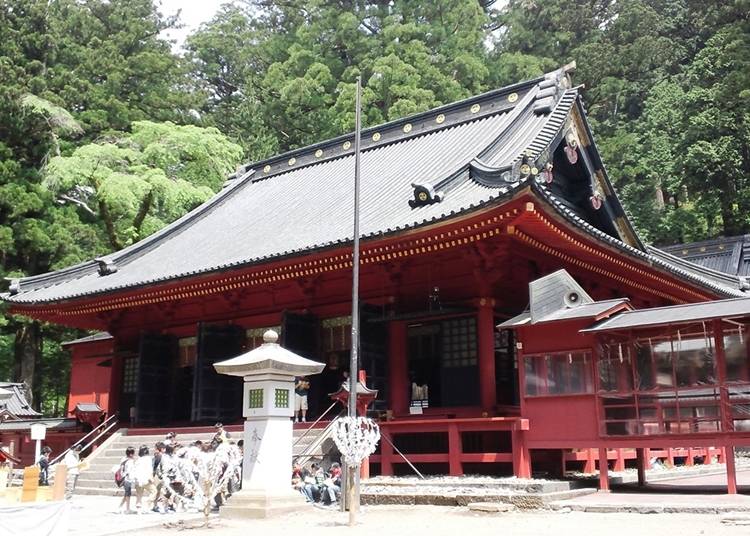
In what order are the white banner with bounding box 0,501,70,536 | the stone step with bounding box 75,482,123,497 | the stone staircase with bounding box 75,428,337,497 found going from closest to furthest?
the white banner with bounding box 0,501,70,536
the stone staircase with bounding box 75,428,337,497
the stone step with bounding box 75,482,123,497

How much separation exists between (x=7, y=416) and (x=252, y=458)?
19.0 m

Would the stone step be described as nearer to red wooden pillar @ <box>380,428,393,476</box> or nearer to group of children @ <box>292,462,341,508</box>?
group of children @ <box>292,462,341,508</box>

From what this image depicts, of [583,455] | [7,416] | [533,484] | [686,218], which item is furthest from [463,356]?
[686,218]

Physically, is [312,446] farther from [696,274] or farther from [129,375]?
[696,274]

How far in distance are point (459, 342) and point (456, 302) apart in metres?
0.87

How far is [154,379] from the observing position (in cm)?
2055

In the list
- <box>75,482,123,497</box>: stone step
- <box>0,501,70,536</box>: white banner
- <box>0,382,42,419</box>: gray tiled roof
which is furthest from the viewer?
<box>0,382,42,419</box>: gray tiled roof

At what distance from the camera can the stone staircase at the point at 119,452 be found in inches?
553

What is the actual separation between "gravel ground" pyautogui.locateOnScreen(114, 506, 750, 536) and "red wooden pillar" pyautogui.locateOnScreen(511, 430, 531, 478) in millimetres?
1811

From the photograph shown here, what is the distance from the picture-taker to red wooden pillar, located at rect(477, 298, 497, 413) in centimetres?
1457

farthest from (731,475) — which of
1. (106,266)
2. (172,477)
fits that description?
(106,266)

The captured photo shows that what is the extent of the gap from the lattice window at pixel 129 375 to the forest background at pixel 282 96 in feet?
27.9

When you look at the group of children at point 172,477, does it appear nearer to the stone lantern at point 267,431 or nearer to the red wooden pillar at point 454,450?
the stone lantern at point 267,431

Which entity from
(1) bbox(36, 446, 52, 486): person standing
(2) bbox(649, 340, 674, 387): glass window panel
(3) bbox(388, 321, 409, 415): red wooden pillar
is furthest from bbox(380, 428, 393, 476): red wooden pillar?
(1) bbox(36, 446, 52, 486): person standing
